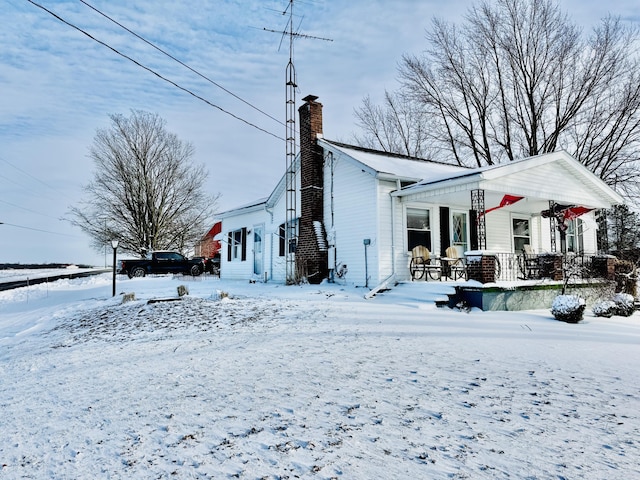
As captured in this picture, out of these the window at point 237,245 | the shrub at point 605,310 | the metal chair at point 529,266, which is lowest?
the shrub at point 605,310

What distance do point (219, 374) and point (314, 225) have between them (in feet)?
31.0

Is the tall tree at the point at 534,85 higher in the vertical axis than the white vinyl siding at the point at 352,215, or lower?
higher

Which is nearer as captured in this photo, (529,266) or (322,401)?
(322,401)

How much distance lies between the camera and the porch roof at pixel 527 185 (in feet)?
33.6

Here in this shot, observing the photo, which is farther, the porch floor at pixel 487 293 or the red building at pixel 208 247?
the red building at pixel 208 247

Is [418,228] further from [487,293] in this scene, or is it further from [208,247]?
[208,247]

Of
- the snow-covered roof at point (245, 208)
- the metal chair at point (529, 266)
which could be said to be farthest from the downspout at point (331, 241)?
the metal chair at point (529, 266)

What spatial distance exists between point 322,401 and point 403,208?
9269 millimetres

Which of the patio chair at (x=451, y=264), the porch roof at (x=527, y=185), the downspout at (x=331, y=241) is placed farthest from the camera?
the downspout at (x=331, y=241)

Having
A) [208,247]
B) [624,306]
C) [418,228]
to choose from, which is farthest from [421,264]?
[208,247]

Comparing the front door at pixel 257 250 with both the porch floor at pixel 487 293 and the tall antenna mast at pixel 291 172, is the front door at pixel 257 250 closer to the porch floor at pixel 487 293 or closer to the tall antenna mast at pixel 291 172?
the tall antenna mast at pixel 291 172

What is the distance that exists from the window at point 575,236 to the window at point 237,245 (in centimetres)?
1311

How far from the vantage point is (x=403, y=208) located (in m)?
12.2

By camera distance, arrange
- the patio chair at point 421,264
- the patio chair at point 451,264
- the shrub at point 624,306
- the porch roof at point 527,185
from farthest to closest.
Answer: the patio chair at point 451,264 < the patio chair at point 421,264 < the porch roof at point 527,185 < the shrub at point 624,306
